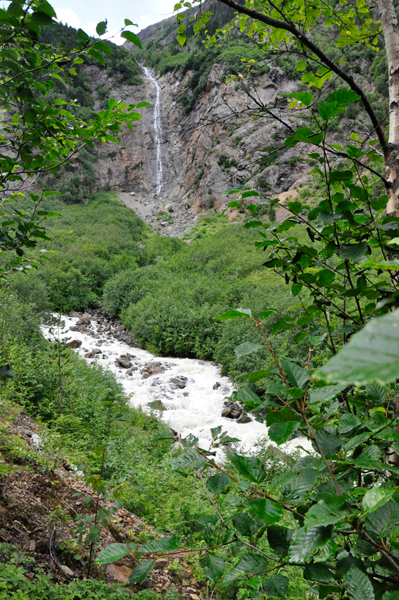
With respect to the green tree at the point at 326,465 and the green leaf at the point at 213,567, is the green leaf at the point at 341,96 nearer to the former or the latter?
the green tree at the point at 326,465

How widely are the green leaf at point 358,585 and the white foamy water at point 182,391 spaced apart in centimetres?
457

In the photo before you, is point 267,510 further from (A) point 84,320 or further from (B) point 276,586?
(A) point 84,320

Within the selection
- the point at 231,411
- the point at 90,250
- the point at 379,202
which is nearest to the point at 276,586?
the point at 379,202

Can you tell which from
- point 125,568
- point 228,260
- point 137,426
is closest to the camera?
point 125,568

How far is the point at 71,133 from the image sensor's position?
1.66 meters

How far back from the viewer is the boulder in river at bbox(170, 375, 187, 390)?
7344mm

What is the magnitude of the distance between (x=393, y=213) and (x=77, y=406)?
4.77 metres

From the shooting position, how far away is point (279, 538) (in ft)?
2.33

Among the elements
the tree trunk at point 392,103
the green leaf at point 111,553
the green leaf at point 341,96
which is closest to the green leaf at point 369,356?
the green leaf at point 341,96

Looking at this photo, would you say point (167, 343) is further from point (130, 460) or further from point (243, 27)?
point (243, 27)

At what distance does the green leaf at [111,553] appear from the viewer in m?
0.76

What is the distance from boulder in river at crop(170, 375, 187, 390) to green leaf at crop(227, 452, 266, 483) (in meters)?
6.81

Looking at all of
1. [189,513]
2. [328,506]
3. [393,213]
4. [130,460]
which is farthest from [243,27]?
[130,460]

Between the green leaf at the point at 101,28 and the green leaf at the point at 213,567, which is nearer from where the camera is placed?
the green leaf at the point at 213,567
